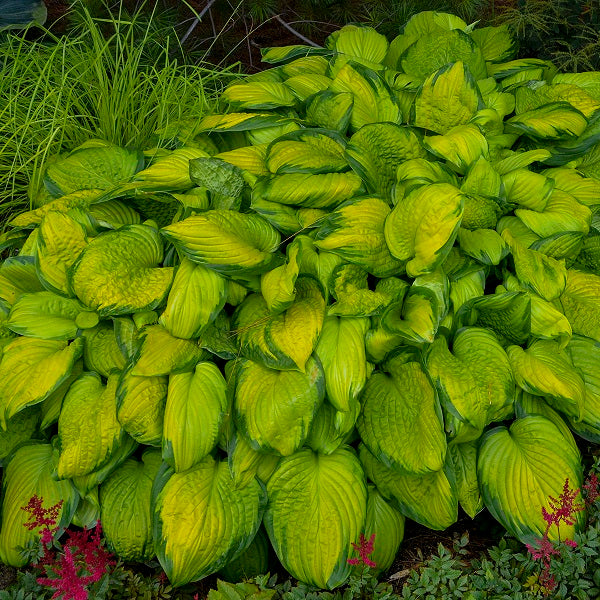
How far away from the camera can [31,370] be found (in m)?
2.04

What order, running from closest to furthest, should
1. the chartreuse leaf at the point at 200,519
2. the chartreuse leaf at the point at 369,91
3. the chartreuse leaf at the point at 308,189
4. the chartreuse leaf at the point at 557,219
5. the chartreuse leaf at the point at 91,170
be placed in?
the chartreuse leaf at the point at 200,519 < the chartreuse leaf at the point at 308,189 < the chartreuse leaf at the point at 557,219 < the chartreuse leaf at the point at 91,170 < the chartreuse leaf at the point at 369,91

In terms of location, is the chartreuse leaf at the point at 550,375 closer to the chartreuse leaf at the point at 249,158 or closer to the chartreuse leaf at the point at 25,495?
the chartreuse leaf at the point at 249,158

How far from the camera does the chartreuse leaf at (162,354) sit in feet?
6.28

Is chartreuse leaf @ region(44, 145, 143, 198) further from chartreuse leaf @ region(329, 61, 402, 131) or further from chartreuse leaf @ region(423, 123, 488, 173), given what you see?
chartreuse leaf @ region(423, 123, 488, 173)

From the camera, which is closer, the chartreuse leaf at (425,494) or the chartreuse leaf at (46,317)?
the chartreuse leaf at (425,494)

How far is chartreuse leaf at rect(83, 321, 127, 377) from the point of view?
208cm

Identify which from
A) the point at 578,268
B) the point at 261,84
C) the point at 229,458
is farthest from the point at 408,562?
the point at 261,84

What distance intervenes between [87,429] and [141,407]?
0.17 m

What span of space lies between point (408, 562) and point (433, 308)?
27.7 inches

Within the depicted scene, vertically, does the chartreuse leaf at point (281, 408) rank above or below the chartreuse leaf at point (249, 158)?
below

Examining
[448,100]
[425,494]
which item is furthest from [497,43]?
[425,494]

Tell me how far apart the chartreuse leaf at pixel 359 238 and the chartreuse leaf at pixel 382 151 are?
195mm

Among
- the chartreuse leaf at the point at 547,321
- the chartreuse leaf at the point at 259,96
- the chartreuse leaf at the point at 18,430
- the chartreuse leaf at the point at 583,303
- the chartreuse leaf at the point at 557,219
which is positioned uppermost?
the chartreuse leaf at the point at 259,96

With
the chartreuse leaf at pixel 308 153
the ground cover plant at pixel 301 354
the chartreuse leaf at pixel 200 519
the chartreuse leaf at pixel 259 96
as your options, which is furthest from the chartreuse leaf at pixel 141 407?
the chartreuse leaf at pixel 259 96
